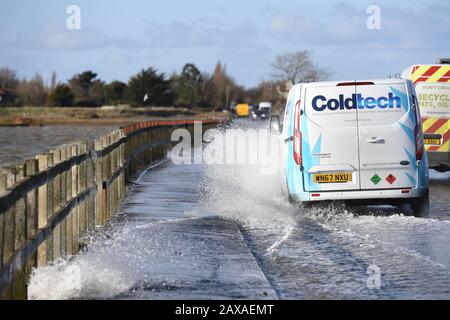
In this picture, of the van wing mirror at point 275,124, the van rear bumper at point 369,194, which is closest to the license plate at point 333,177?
the van rear bumper at point 369,194

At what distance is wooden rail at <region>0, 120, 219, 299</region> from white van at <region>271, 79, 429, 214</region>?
2.99m

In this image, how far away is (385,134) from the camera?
16.7m

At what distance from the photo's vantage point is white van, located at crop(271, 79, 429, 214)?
16703mm

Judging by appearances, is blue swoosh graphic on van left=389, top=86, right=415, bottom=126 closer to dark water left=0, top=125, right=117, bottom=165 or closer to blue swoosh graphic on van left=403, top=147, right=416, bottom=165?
blue swoosh graphic on van left=403, top=147, right=416, bottom=165

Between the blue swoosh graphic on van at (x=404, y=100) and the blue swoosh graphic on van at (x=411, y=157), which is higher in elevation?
the blue swoosh graphic on van at (x=404, y=100)

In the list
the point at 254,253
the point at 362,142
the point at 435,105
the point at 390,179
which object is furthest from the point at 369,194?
the point at 435,105

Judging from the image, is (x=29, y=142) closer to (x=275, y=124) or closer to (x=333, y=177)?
(x=275, y=124)

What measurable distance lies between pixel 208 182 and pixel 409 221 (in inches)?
363

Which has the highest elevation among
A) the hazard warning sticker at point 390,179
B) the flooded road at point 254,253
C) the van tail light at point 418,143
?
the van tail light at point 418,143

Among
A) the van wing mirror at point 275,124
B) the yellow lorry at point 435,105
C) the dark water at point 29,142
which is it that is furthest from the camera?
the dark water at point 29,142

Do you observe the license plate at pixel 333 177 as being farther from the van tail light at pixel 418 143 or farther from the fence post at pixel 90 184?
the fence post at pixel 90 184

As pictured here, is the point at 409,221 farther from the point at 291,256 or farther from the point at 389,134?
the point at 291,256

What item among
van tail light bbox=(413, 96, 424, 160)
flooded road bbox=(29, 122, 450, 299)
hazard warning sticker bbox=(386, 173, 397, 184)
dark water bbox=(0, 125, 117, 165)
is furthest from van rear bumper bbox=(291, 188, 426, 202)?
dark water bbox=(0, 125, 117, 165)

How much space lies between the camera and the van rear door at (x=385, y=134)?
54.7 feet
